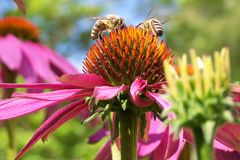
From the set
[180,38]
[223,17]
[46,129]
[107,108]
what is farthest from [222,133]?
[223,17]

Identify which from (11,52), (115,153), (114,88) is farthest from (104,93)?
(11,52)

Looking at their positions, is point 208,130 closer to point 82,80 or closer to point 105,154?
point 82,80

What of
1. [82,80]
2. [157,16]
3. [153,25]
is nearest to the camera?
[82,80]

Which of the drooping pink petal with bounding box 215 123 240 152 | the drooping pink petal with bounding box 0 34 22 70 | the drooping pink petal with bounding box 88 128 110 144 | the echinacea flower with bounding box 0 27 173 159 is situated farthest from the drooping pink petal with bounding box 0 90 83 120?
the drooping pink petal with bounding box 0 34 22 70

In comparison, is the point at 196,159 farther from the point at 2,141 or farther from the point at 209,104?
the point at 2,141

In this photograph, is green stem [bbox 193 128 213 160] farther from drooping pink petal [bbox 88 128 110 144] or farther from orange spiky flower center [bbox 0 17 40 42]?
orange spiky flower center [bbox 0 17 40 42]

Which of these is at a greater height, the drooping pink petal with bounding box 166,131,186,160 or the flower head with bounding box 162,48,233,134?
the flower head with bounding box 162,48,233,134
